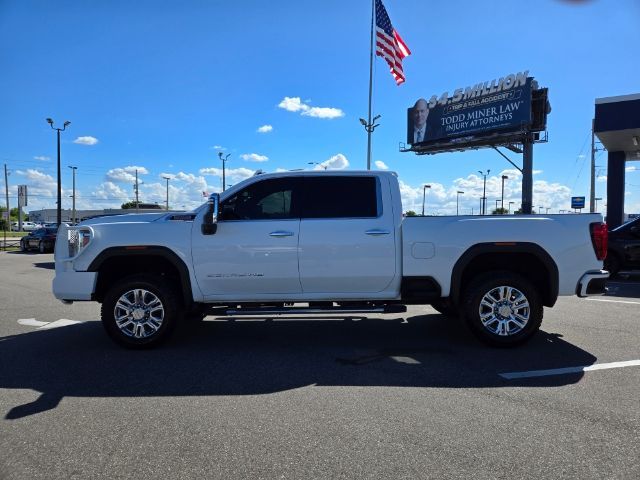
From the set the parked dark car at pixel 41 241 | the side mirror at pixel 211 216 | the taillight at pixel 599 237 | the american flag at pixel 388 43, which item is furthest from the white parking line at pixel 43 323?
the parked dark car at pixel 41 241

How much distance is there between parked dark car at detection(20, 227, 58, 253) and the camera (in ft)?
81.6

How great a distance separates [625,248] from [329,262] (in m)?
10.1

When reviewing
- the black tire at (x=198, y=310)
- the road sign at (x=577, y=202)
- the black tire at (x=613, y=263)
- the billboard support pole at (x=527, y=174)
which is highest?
the billboard support pole at (x=527, y=174)

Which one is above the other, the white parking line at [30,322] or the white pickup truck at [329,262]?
the white pickup truck at [329,262]

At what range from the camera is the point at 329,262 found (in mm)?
5348

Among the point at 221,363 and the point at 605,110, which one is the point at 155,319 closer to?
the point at 221,363

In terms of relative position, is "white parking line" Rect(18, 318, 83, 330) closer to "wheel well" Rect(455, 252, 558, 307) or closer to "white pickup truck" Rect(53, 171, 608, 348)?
"white pickup truck" Rect(53, 171, 608, 348)

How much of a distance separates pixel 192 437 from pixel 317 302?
2.62m

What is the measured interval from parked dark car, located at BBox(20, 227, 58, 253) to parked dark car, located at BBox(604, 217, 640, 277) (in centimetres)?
2489

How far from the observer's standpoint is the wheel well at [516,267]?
5621 mm

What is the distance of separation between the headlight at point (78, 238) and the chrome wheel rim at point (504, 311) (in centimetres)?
459

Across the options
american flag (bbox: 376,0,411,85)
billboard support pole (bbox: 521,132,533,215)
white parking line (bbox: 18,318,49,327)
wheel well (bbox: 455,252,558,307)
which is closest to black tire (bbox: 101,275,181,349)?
white parking line (bbox: 18,318,49,327)

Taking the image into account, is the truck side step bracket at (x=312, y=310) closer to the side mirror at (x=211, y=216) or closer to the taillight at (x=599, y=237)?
the side mirror at (x=211, y=216)

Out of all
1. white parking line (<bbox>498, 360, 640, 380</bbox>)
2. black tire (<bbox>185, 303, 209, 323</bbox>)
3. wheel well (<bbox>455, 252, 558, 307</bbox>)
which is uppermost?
wheel well (<bbox>455, 252, 558, 307</bbox>)
